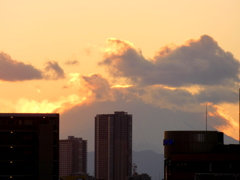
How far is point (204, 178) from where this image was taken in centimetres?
17038

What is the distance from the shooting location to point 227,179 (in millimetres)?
168625

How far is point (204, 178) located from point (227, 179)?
16.0 feet
